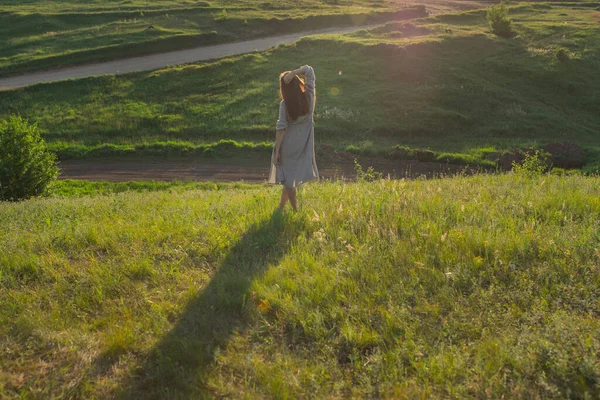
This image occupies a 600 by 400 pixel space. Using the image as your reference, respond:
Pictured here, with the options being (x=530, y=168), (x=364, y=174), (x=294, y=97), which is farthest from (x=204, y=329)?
(x=530, y=168)

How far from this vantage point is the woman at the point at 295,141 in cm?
648

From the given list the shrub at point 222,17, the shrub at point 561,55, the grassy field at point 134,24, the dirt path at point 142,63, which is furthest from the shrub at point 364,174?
the shrub at point 222,17

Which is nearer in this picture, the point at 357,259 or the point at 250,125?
the point at 357,259

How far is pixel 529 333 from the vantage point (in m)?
3.49

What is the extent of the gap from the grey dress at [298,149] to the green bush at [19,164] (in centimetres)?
1243

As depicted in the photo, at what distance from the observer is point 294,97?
20.9ft

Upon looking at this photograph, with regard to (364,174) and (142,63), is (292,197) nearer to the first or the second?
(364,174)

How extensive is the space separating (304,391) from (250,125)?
20.8 m

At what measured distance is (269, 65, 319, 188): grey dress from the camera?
6680 millimetres

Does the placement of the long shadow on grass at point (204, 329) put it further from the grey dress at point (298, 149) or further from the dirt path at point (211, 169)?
the dirt path at point (211, 169)

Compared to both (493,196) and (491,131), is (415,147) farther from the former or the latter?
(493,196)

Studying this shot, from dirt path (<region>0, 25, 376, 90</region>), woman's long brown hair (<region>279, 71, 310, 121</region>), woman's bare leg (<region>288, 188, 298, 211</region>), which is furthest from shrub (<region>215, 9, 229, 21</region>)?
woman's bare leg (<region>288, 188, 298, 211</region>)

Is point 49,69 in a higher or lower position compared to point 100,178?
higher

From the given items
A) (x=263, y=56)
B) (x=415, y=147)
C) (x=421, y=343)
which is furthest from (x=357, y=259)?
(x=263, y=56)
